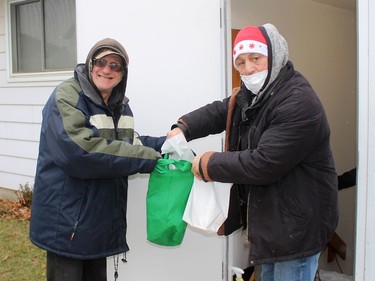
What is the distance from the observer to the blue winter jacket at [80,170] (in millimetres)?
2273

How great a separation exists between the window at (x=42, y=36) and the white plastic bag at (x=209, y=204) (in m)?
4.01

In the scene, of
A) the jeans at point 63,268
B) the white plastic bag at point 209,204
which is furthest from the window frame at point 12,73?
the white plastic bag at point 209,204

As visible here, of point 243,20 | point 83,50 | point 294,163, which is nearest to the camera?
point 294,163

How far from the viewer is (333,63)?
4.86 metres

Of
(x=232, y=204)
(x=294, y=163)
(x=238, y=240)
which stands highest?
(x=294, y=163)

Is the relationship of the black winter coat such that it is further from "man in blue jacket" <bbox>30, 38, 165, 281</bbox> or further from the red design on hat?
"man in blue jacket" <bbox>30, 38, 165, 281</bbox>

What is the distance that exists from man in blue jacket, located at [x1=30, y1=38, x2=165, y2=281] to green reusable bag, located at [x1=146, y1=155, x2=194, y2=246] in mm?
100

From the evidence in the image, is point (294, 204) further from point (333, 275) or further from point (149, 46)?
point (333, 275)

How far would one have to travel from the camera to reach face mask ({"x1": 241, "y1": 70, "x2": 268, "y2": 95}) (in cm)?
194

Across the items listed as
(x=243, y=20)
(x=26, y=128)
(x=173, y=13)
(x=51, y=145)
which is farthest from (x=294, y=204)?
(x=26, y=128)

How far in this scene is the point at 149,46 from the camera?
2945 millimetres

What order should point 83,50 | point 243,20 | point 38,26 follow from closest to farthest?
point 83,50
point 243,20
point 38,26

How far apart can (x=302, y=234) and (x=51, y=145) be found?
4.65ft

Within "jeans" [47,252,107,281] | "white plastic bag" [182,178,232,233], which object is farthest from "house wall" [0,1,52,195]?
"white plastic bag" [182,178,232,233]
